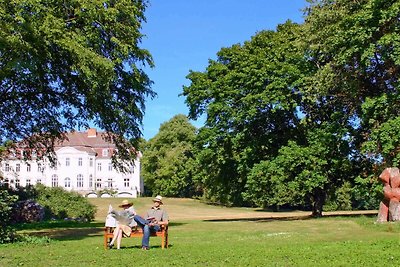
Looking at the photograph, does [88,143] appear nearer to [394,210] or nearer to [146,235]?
[394,210]

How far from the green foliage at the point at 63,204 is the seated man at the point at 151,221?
2491cm

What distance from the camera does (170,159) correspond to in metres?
85.2

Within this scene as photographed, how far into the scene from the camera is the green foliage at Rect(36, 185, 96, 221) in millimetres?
38250

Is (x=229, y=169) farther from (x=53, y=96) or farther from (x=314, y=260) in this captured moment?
(x=314, y=260)

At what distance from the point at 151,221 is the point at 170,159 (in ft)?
234

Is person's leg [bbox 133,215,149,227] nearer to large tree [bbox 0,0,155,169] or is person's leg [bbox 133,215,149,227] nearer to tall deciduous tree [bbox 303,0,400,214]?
large tree [bbox 0,0,155,169]

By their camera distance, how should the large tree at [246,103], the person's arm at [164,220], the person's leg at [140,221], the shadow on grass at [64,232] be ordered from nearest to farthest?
1. the person's leg at [140,221]
2. the person's arm at [164,220]
3. the shadow on grass at [64,232]
4. the large tree at [246,103]

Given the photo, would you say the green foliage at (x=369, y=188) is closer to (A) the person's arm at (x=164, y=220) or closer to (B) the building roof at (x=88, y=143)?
(A) the person's arm at (x=164, y=220)

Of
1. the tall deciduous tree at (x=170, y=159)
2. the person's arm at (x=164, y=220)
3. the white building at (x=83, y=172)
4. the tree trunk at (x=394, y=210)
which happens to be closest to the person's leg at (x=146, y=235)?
the person's arm at (x=164, y=220)

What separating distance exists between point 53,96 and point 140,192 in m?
91.8

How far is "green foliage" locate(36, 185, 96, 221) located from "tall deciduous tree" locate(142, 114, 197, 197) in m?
44.6


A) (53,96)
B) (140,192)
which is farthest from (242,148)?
(140,192)

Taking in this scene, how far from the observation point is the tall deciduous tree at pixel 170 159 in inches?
3349

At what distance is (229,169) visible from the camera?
37.1m
